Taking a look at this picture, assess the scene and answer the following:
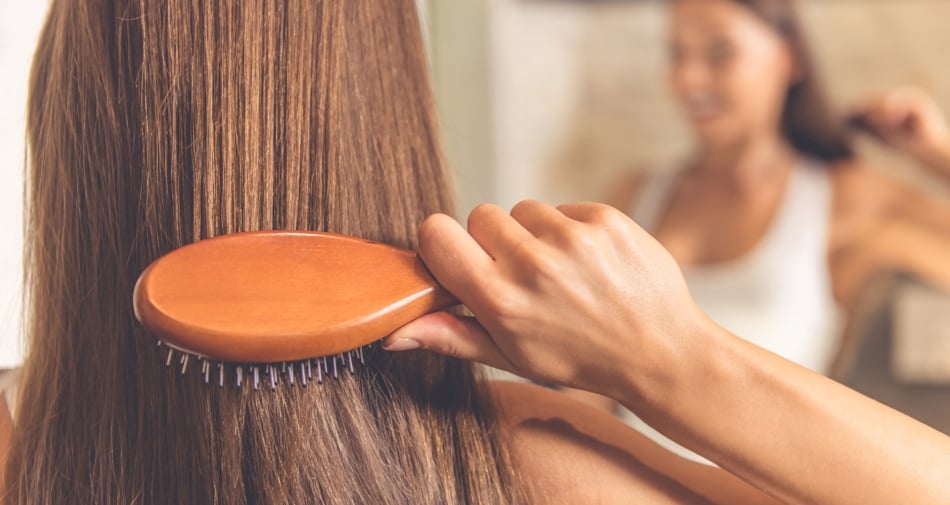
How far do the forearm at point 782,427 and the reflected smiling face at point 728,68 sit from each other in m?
1.07

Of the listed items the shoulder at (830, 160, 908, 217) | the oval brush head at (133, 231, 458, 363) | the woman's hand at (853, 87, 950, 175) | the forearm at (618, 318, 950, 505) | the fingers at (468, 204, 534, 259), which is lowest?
the shoulder at (830, 160, 908, 217)

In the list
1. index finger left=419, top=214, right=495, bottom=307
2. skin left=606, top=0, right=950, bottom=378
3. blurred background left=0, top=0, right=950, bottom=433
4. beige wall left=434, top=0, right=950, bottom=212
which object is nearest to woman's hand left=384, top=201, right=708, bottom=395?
index finger left=419, top=214, right=495, bottom=307

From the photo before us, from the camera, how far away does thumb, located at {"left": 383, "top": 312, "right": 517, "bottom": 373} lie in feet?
0.91

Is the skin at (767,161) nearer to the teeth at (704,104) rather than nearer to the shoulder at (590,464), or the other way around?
the teeth at (704,104)

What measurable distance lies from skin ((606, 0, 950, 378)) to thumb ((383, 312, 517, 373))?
104 cm

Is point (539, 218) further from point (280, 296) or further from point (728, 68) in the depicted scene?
point (728, 68)

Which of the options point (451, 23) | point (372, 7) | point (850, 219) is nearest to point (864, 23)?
point (850, 219)

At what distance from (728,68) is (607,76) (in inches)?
14.4

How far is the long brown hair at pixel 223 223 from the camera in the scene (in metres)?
0.30

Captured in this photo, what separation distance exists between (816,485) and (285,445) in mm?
181

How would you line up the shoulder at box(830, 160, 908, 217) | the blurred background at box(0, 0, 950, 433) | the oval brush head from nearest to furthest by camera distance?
1. the oval brush head
2. the blurred background at box(0, 0, 950, 433)
3. the shoulder at box(830, 160, 908, 217)

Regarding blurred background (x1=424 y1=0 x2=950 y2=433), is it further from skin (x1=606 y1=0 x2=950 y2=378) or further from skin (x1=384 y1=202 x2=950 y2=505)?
skin (x1=384 y1=202 x2=950 y2=505)

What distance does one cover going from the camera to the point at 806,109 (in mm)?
1314

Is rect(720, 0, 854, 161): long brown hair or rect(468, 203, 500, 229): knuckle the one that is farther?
rect(720, 0, 854, 161): long brown hair
